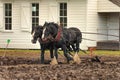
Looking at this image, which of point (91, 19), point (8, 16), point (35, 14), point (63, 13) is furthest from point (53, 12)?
point (8, 16)

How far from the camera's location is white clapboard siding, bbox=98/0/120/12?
34.2 m

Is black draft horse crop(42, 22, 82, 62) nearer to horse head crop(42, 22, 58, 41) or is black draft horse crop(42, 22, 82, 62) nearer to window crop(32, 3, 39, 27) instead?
horse head crop(42, 22, 58, 41)

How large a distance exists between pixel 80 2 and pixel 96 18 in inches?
65.5

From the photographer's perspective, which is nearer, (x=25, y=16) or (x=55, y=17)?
(x=55, y=17)

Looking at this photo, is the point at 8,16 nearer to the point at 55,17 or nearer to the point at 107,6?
the point at 55,17

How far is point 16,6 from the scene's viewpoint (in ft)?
116

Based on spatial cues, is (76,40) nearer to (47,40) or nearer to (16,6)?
(47,40)

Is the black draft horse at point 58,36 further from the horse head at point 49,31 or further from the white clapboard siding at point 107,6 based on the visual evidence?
the white clapboard siding at point 107,6

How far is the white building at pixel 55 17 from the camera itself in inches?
1346

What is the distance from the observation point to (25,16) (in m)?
35.1

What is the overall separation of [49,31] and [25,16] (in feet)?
51.3

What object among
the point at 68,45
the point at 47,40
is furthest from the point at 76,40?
the point at 47,40

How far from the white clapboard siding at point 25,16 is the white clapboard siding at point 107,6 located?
185 inches

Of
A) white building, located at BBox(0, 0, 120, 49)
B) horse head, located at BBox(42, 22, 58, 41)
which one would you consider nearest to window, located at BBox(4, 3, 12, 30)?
white building, located at BBox(0, 0, 120, 49)
